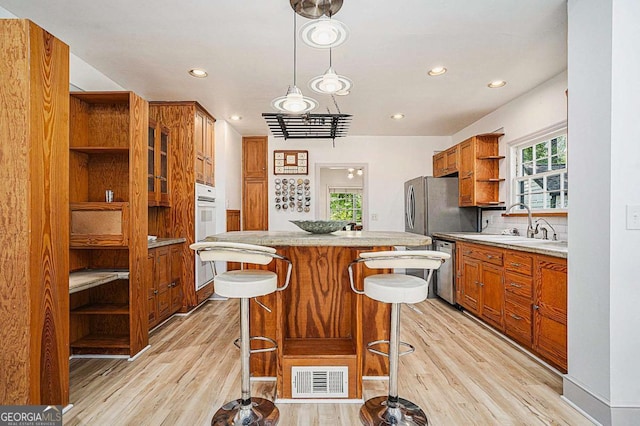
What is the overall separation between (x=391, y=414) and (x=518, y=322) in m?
1.68

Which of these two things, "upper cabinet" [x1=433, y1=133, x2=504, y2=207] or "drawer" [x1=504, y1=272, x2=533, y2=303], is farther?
"upper cabinet" [x1=433, y1=133, x2=504, y2=207]

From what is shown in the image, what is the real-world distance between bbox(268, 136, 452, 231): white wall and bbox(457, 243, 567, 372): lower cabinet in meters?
2.07

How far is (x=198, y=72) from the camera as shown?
3166 mm

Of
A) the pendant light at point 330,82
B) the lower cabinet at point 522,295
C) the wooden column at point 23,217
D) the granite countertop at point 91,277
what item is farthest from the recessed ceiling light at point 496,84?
the granite countertop at point 91,277

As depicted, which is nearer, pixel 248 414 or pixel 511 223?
pixel 248 414

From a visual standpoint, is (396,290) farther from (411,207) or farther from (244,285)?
(411,207)

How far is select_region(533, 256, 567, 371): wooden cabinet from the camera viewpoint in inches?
91.0

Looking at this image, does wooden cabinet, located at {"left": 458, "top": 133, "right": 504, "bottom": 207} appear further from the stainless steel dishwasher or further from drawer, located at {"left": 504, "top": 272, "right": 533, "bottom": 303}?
drawer, located at {"left": 504, "top": 272, "right": 533, "bottom": 303}

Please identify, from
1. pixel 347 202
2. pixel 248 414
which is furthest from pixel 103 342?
pixel 347 202

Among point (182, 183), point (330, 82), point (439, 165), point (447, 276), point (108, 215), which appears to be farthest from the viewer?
point (439, 165)

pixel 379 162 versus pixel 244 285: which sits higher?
pixel 379 162

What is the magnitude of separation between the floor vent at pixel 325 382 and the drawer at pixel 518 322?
165 cm

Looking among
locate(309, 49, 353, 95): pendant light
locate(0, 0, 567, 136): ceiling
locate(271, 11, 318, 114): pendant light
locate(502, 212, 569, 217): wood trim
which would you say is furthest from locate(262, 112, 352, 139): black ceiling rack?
locate(502, 212, 569, 217): wood trim

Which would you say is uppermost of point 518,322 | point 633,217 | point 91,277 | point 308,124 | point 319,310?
point 308,124
